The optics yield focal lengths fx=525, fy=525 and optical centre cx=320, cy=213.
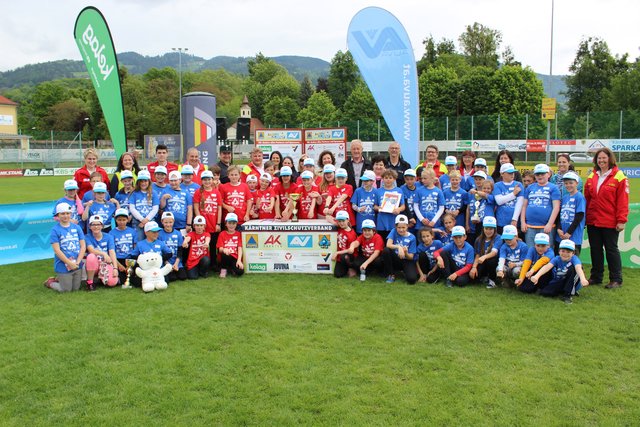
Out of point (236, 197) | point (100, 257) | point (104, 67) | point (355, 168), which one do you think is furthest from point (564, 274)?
point (104, 67)

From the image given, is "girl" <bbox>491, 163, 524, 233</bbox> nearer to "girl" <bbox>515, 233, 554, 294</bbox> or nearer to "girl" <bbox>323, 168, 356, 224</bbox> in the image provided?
"girl" <bbox>515, 233, 554, 294</bbox>

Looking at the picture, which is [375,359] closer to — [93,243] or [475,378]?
[475,378]

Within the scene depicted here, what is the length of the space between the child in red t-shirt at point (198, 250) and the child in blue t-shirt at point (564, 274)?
4559 mm

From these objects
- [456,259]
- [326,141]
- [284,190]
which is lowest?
[456,259]

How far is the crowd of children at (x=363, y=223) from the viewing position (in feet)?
23.1

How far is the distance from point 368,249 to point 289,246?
47.7 inches

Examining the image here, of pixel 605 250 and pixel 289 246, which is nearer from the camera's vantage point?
pixel 605 250

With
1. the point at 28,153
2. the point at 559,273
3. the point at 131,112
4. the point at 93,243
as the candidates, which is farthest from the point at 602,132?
the point at 131,112

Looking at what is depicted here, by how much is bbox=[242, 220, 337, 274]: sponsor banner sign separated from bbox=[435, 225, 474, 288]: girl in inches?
63.8

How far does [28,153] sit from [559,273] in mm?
38256

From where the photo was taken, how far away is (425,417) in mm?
3643

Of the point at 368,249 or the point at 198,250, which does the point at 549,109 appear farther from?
the point at 198,250

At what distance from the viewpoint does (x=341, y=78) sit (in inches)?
3098

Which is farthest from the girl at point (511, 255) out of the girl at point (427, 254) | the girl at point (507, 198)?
the girl at point (427, 254)
